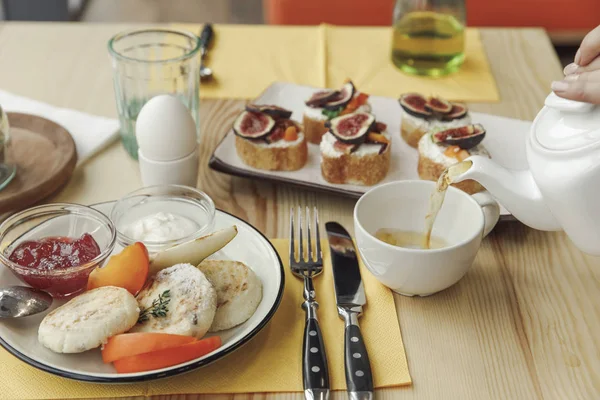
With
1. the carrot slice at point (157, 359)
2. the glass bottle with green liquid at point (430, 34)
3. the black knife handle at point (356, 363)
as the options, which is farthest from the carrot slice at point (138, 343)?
the glass bottle with green liquid at point (430, 34)

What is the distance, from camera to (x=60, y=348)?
118 cm

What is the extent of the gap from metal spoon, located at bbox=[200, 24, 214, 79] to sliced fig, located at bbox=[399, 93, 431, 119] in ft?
2.22

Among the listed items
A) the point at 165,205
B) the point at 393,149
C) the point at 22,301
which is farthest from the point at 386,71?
the point at 22,301

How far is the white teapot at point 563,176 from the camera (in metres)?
1.15

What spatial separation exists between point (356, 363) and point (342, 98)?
1006 mm

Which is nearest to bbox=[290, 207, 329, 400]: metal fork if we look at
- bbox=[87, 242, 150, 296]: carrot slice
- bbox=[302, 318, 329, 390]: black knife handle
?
bbox=[302, 318, 329, 390]: black knife handle

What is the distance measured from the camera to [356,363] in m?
1.24

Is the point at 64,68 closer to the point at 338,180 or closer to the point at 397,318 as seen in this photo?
the point at 338,180

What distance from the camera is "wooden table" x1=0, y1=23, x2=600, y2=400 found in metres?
1.27

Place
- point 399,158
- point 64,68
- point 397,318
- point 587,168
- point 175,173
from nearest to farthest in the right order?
1. point 587,168
2. point 397,318
3. point 175,173
4. point 399,158
5. point 64,68

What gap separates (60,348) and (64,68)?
1481mm

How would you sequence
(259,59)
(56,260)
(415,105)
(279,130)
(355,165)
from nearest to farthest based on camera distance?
1. (56,260)
2. (355,165)
3. (279,130)
4. (415,105)
5. (259,59)

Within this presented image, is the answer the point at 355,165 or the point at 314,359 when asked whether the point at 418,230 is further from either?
the point at 314,359

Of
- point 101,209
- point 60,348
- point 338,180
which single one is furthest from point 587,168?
point 101,209
